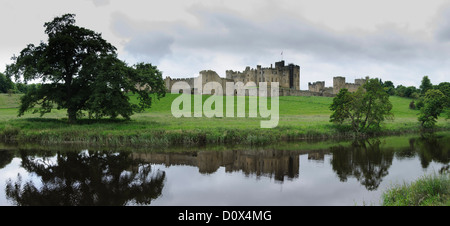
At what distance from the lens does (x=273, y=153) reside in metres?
19.1

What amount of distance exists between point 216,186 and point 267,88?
2329 inches

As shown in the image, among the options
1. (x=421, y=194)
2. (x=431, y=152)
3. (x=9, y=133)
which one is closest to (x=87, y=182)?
(x=421, y=194)

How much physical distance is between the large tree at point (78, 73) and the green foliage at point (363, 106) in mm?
16442

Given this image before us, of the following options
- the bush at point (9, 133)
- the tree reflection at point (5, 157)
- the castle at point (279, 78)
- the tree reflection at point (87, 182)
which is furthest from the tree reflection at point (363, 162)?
the castle at point (279, 78)

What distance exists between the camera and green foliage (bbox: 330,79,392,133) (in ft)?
89.6

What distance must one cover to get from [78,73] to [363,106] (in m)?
25.3

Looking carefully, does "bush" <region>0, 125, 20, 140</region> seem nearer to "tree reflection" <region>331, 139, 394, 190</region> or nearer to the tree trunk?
the tree trunk

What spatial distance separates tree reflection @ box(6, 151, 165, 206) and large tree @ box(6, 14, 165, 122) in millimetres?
6777

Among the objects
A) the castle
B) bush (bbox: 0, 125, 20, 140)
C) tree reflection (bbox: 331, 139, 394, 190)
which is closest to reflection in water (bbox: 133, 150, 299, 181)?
tree reflection (bbox: 331, 139, 394, 190)

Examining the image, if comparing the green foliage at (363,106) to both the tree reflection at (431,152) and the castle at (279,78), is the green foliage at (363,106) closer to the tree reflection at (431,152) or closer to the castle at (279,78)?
the tree reflection at (431,152)

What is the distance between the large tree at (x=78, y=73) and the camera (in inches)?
907

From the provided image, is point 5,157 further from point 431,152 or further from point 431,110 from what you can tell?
point 431,110
